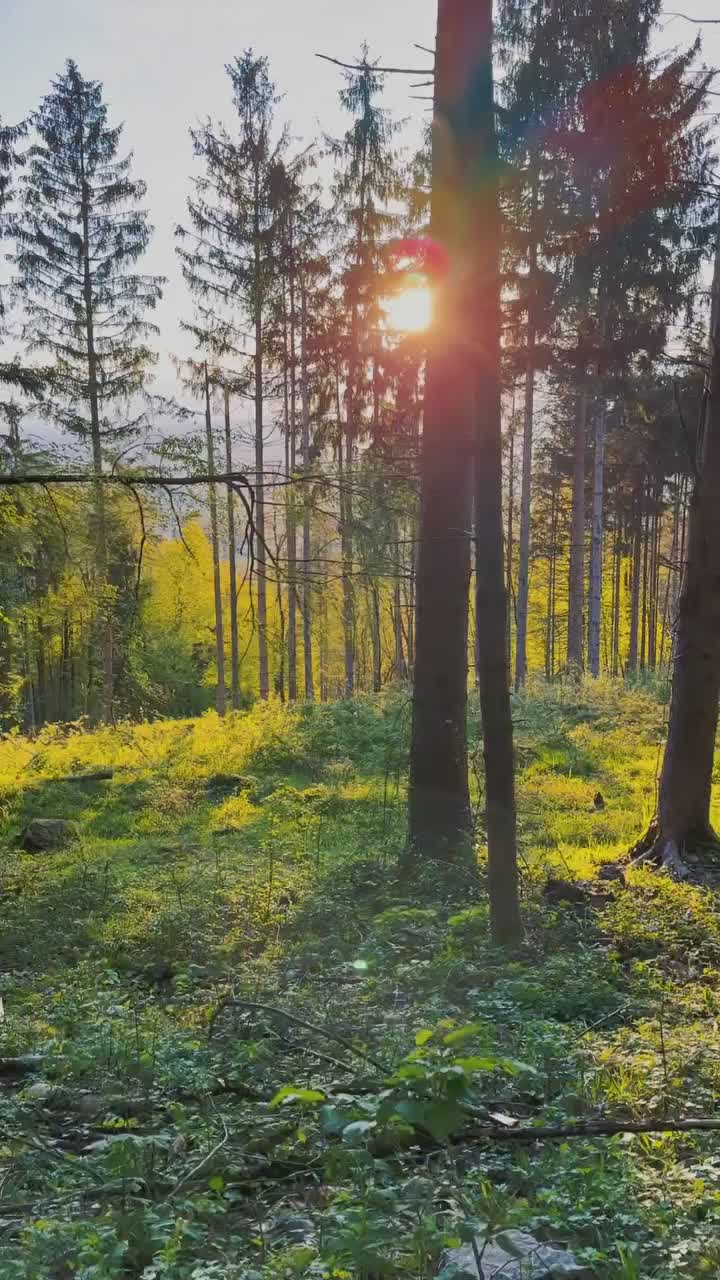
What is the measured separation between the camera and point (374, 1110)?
2.09 metres

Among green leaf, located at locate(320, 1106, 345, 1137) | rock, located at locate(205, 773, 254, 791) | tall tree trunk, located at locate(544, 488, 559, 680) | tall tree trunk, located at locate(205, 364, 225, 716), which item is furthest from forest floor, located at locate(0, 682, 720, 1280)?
tall tree trunk, located at locate(544, 488, 559, 680)

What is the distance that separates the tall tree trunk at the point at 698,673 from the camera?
591cm

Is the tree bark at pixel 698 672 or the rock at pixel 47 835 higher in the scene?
the tree bark at pixel 698 672

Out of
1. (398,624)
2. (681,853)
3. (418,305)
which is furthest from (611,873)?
(398,624)

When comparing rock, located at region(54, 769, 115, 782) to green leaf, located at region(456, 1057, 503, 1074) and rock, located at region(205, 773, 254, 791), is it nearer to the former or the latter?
rock, located at region(205, 773, 254, 791)

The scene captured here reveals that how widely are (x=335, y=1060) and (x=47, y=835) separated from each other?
6.36 meters

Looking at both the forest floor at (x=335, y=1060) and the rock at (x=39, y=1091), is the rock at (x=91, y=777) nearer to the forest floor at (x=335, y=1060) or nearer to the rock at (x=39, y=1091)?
the forest floor at (x=335, y=1060)

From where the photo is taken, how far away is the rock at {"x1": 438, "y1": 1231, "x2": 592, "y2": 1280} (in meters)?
1.79

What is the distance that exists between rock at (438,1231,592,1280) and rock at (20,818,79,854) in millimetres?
6943

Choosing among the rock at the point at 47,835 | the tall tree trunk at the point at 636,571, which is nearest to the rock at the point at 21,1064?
the rock at the point at 47,835

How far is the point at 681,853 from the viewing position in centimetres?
580

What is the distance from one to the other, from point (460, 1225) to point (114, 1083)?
5.24ft

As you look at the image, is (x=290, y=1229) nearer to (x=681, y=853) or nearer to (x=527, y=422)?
(x=681, y=853)

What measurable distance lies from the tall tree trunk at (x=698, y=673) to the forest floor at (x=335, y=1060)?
754mm
